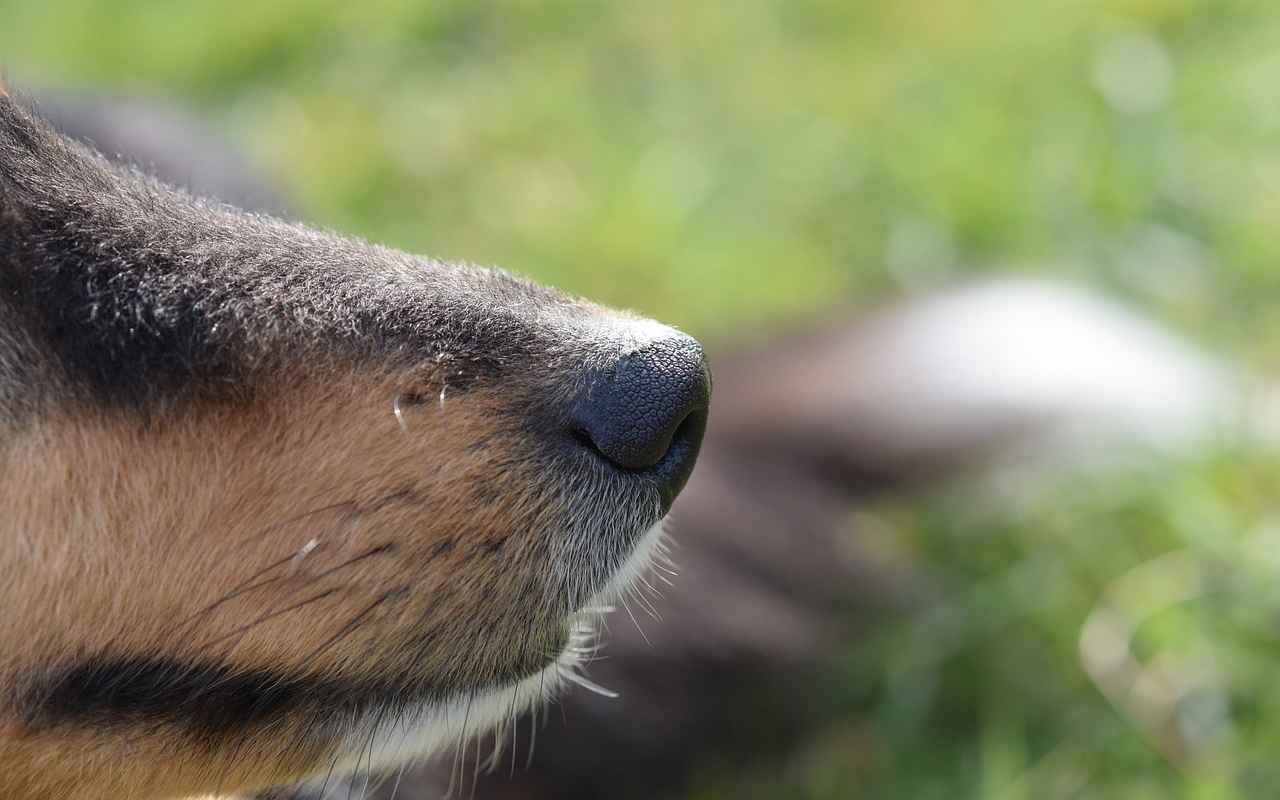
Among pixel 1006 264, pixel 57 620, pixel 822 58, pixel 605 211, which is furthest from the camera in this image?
pixel 822 58

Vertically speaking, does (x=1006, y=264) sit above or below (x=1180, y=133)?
below

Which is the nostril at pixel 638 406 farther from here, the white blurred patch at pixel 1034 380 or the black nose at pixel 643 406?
the white blurred patch at pixel 1034 380

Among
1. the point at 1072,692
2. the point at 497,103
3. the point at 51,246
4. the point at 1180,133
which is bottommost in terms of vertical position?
the point at 1072,692

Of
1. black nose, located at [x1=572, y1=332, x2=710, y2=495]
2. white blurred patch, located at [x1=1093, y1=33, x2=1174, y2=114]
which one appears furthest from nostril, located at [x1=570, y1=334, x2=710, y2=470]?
white blurred patch, located at [x1=1093, y1=33, x2=1174, y2=114]

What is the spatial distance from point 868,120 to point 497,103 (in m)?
1.90

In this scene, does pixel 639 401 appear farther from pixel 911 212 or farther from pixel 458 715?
pixel 911 212

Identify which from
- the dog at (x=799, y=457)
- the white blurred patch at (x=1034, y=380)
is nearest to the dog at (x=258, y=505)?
the dog at (x=799, y=457)

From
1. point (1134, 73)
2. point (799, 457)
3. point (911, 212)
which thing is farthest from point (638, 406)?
point (1134, 73)

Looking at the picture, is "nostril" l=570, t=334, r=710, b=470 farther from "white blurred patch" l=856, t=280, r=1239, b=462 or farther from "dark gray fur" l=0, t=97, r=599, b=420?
"white blurred patch" l=856, t=280, r=1239, b=462

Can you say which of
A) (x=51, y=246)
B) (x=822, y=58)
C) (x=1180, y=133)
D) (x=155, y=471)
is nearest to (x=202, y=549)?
(x=155, y=471)

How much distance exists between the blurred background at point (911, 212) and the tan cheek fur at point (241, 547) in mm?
2158

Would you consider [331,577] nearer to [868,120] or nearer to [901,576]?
[901,576]

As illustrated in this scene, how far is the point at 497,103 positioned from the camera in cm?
737

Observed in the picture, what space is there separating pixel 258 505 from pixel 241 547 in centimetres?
7
